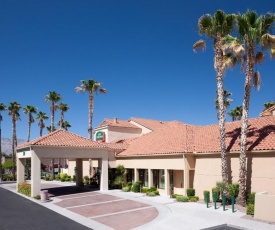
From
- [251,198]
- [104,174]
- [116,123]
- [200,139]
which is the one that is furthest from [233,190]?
[116,123]

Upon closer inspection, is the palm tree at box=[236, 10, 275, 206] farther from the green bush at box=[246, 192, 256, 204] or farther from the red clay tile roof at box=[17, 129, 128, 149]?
the red clay tile roof at box=[17, 129, 128, 149]

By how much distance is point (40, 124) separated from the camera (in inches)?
2606

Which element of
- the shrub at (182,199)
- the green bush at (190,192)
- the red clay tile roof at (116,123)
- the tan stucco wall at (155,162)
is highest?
the red clay tile roof at (116,123)

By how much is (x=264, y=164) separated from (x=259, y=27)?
32.9 ft

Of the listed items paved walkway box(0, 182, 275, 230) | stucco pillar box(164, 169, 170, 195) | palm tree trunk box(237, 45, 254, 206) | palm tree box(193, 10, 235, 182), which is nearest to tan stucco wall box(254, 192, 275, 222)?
paved walkway box(0, 182, 275, 230)

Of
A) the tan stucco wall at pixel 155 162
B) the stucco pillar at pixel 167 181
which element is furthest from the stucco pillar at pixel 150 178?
the stucco pillar at pixel 167 181

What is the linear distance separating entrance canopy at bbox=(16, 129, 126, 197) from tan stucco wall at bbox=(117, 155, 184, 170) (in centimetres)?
277

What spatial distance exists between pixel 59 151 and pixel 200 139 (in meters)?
14.5

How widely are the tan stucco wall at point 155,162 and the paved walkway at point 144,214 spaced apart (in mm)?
3377

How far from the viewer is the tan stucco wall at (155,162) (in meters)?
26.9

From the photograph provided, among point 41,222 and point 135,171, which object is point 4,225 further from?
point 135,171

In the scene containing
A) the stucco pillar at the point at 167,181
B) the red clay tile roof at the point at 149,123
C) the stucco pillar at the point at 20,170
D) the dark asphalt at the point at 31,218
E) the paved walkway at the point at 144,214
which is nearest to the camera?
the paved walkway at the point at 144,214

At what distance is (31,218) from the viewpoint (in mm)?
18750

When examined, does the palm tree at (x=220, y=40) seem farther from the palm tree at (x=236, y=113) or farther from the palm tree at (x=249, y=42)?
the palm tree at (x=236, y=113)
